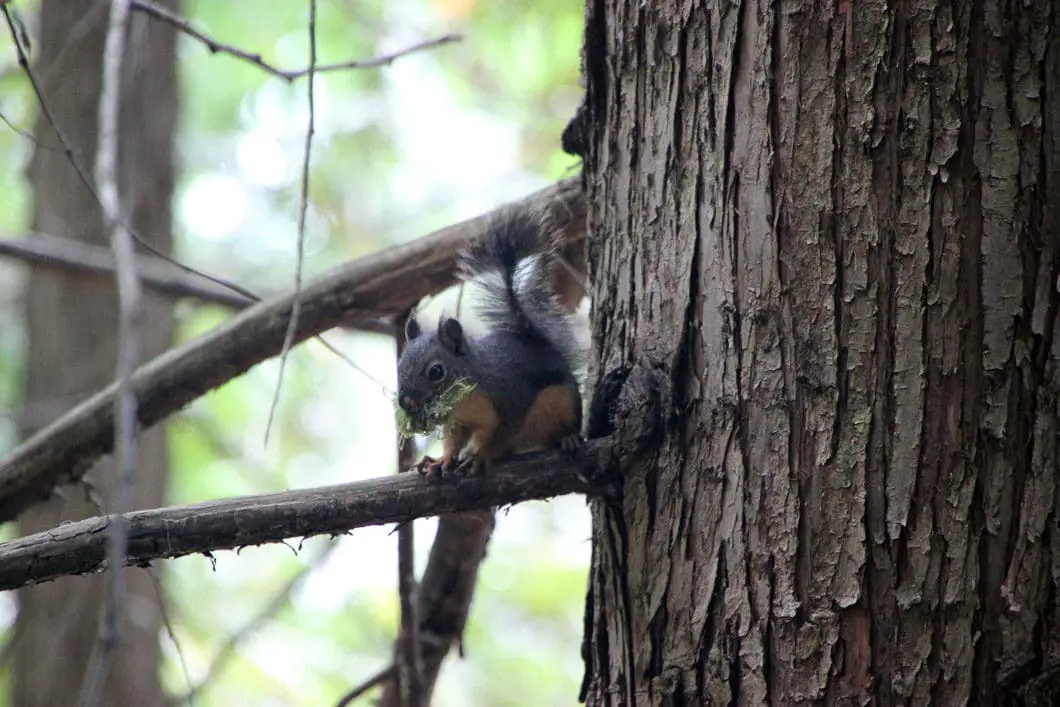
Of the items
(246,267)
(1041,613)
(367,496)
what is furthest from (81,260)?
(246,267)

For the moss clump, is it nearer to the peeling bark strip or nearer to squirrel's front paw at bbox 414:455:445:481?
squirrel's front paw at bbox 414:455:445:481

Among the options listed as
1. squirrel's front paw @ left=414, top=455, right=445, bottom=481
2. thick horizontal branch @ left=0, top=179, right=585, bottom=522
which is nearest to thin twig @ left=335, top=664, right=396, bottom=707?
squirrel's front paw @ left=414, top=455, right=445, bottom=481

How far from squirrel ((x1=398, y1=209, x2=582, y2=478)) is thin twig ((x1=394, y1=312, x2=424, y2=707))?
132 mm

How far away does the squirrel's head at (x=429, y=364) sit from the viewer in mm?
2201

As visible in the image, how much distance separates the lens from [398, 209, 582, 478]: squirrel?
7.08 feet

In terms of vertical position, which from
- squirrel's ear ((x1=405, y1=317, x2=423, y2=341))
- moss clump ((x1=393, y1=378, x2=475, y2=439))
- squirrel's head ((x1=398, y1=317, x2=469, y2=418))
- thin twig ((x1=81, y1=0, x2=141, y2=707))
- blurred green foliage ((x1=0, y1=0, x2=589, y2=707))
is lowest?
thin twig ((x1=81, y1=0, x2=141, y2=707))

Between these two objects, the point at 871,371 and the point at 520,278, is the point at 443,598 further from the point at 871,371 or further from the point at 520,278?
the point at 871,371

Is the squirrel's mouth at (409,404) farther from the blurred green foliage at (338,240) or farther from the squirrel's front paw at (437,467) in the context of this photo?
the blurred green foliage at (338,240)

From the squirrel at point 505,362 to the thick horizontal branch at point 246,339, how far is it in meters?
0.12

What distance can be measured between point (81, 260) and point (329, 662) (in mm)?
3197

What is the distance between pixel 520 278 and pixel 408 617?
2.68 ft

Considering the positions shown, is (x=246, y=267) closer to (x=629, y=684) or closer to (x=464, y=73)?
(x=464, y=73)

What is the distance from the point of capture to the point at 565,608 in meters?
5.20

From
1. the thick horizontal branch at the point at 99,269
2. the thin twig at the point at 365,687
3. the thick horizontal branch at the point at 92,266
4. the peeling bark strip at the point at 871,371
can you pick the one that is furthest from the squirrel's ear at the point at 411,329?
the peeling bark strip at the point at 871,371
